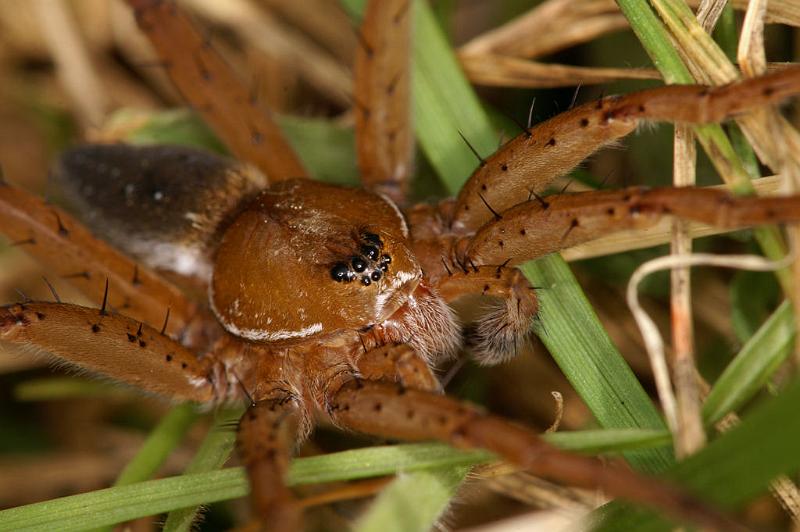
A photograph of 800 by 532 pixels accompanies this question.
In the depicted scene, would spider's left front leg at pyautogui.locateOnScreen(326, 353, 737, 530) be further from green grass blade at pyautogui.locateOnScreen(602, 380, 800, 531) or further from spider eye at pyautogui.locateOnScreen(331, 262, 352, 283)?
spider eye at pyautogui.locateOnScreen(331, 262, 352, 283)

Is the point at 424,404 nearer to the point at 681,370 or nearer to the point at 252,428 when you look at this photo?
the point at 252,428

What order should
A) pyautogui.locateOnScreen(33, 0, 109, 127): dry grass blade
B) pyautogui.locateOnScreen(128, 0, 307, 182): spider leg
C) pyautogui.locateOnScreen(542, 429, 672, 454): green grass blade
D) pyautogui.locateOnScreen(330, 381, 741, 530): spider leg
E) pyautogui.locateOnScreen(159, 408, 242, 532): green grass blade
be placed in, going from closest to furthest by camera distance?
pyautogui.locateOnScreen(330, 381, 741, 530): spider leg, pyautogui.locateOnScreen(542, 429, 672, 454): green grass blade, pyautogui.locateOnScreen(159, 408, 242, 532): green grass blade, pyautogui.locateOnScreen(128, 0, 307, 182): spider leg, pyautogui.locateOnScreen(33, 0, 109, 127): dry grass blade

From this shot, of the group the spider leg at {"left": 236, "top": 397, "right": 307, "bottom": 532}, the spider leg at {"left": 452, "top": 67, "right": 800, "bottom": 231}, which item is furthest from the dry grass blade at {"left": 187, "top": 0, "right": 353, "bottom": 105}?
the spider leg at {"left": 236, "top": 397, "right": 307, "bottom": 532}

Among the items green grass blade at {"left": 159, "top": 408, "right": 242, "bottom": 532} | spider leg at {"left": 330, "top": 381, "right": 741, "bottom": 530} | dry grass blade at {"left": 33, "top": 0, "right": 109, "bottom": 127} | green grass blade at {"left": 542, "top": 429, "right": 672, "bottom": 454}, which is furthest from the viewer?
dry grass blade at {"left": 33, "top": 0, "right": 109, "bottom": 127}

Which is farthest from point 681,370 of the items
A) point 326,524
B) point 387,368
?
point 326,524

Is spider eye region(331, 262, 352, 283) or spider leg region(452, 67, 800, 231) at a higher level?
spider eye region(331, 262, 352, 283)

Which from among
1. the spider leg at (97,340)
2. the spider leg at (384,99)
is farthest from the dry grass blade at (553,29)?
the spider leg at (97,340)

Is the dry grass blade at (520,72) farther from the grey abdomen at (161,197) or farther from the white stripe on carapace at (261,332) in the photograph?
the white stripe on carapace at (261,332)
